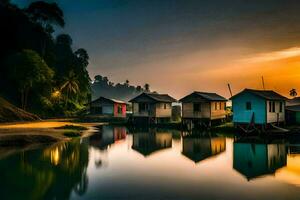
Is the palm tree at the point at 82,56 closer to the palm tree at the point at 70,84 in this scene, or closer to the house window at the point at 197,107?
the palm tree at the point at 70,84

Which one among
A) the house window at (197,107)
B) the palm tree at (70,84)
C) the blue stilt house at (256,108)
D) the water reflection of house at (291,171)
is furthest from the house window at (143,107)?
the water reflection of house at (291,171)

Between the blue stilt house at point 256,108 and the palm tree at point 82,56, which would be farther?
the palm tree at point 82,56

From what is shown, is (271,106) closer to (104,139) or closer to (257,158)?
(257,158)

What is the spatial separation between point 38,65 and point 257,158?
47163 millimetres

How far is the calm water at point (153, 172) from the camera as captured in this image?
14.0m

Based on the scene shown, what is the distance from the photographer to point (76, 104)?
77.8 meters

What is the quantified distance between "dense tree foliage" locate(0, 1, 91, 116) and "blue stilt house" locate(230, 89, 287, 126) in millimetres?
37640

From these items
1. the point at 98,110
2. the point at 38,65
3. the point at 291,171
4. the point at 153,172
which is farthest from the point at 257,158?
the point at 98,110

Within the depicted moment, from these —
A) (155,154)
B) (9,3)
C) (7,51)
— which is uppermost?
(9,3)

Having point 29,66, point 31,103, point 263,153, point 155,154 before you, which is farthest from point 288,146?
point 31,103

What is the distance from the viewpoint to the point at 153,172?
61.4ft

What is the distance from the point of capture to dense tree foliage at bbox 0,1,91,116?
190 ft

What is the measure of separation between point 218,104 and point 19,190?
41.8 meters

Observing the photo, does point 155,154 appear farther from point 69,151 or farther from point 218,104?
point 218,104
